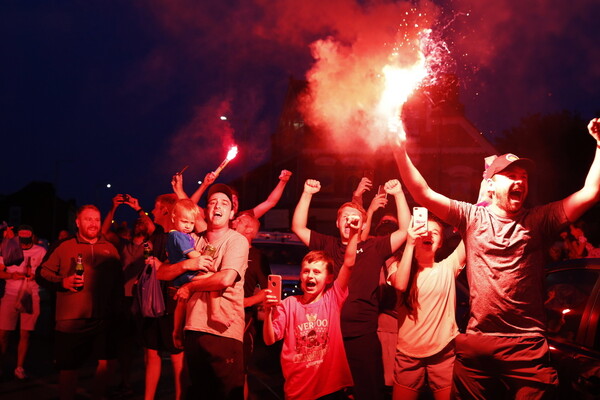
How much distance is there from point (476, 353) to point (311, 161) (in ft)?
103

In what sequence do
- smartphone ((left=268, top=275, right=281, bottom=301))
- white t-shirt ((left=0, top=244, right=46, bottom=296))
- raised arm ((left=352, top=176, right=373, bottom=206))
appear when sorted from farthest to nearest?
1. white t-shirt ((left=0, top=244, right=46, bottom=296))
2. raised arm ((left=352, top=176, right=373, bottom=206))
3. smartphone ((left=268, top=275, right=281, bottom=301))

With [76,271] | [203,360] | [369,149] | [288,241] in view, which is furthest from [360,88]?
[369,149]

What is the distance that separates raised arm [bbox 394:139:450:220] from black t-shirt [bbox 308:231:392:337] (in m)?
1.54

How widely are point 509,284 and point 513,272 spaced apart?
80mm

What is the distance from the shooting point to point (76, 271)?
6309mm

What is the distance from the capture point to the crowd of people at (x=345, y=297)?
12.6ft

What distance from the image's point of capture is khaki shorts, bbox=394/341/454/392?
498 centimetres

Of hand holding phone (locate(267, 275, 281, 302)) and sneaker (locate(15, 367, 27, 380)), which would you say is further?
sneaker (locate(15, 367, 27, 380))

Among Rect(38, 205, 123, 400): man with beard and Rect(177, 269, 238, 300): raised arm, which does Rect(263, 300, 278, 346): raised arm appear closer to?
Rect(177, 269, 238, 300): raised arm

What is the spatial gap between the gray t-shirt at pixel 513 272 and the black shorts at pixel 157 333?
373 centimetres

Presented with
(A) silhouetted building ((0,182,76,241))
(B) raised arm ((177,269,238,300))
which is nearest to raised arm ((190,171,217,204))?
(B) raised arm ((177,269,238,300))

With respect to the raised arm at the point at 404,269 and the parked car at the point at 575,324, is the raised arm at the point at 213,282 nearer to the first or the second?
the raised arm at the point at 404,269

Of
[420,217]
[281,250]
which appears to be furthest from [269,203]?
[281,250]

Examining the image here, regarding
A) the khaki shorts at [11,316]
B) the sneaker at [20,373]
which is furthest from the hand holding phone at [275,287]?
the khaki shorts at [11,316]
